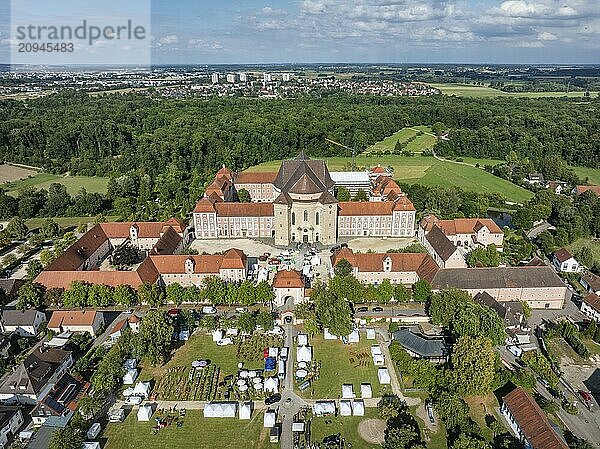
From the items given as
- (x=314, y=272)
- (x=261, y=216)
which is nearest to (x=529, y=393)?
(x=314, y=272)

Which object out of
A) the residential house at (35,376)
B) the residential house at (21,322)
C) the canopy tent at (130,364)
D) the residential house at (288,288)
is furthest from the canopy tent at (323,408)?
the residential house at (21,322)

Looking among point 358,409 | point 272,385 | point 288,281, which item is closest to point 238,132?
point 288,281

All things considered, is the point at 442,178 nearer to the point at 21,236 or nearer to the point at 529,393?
the point at 529,393

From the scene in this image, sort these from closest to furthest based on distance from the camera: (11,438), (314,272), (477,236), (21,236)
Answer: (11,438)
(314,272)
(477,236)
(21,236)

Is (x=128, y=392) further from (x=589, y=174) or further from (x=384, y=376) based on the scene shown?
(x=589, y=174)

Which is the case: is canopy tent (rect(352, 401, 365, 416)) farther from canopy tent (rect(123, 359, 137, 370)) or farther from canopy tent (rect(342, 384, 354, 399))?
canopy tent (rect(123, 359, 137, 370))
